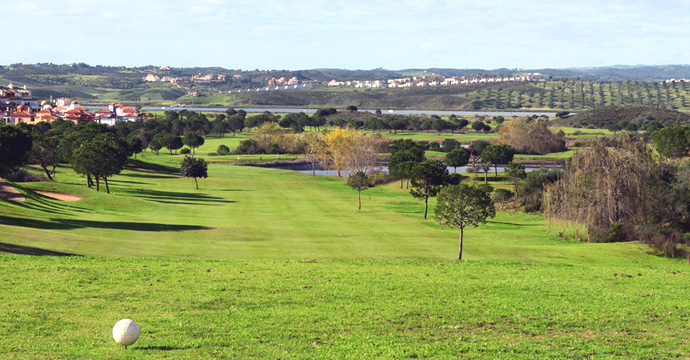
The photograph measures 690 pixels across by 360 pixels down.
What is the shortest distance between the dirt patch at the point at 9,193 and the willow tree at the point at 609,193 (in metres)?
43.4

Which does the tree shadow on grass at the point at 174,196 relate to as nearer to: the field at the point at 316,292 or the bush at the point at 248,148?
the field at the point at 316,292

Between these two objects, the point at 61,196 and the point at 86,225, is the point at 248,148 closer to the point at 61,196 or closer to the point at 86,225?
the point at 61,196

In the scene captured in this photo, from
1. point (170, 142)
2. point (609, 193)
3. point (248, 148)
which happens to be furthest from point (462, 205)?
point (248, 148)

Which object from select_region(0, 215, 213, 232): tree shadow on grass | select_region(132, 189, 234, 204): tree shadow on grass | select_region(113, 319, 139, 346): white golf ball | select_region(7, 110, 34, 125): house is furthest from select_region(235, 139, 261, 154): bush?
select_region(113, 319, 139, 346): white golf ball

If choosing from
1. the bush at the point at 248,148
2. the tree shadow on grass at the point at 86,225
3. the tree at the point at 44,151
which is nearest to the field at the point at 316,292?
the tree shadow on grass at the point at 86,225

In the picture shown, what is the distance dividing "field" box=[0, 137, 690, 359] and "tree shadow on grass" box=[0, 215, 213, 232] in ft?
0.85

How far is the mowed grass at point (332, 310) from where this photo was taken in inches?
731

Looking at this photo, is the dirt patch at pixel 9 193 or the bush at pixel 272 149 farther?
the bush at pixel 272 149

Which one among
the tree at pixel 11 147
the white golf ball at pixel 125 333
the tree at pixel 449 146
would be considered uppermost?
the white golf ball at pixel 125 333

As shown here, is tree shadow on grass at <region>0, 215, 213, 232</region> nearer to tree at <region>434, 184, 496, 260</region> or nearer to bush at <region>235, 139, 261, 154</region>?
tree at <region>434, 184, 496, 260</region>

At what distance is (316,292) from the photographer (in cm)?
2620

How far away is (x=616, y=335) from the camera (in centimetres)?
2069

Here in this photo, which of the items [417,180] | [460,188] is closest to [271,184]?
[417,180]

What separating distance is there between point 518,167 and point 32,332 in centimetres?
7331
